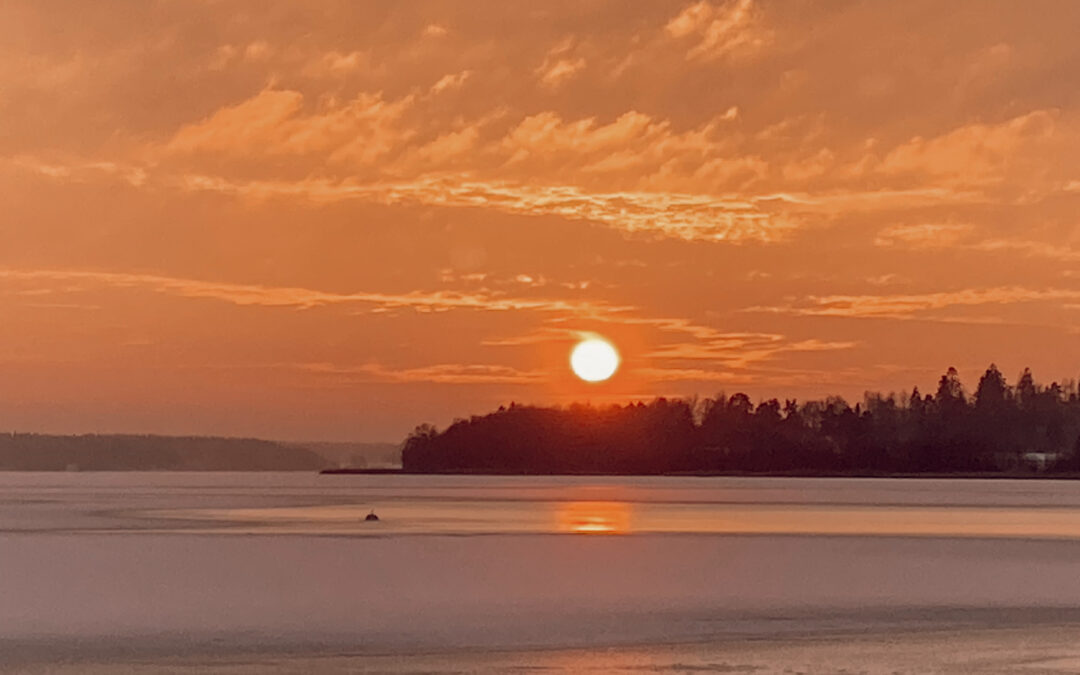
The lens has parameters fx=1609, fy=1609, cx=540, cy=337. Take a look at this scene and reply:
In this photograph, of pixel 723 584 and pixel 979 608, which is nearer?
pixel 979 608

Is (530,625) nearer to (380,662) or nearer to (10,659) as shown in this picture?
(380,662)

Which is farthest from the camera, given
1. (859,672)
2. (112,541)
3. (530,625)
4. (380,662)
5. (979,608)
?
(112,541)

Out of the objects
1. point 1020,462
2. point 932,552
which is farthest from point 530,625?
point 1020,462

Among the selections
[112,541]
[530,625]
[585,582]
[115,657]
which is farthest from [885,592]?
[112,541]

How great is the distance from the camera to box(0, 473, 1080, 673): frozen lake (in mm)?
20484

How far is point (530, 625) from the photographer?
81.1ft

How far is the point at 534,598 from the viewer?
29281 millimetres

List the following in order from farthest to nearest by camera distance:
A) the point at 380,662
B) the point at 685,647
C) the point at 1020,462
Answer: the point at 1020,462 → the point at 685,647 → the point at 380,662

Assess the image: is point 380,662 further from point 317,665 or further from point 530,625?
point 530,625

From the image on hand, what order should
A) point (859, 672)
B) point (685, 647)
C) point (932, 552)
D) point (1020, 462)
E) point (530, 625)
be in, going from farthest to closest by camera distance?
point (1020, 462) → point (932, 552) → point (530, 625) → point (685, 647) → point (859, 672)

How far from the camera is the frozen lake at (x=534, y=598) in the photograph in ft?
67.2

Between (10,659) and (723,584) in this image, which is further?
(723,584)

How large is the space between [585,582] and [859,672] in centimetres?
1479

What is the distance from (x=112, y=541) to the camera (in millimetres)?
47125
